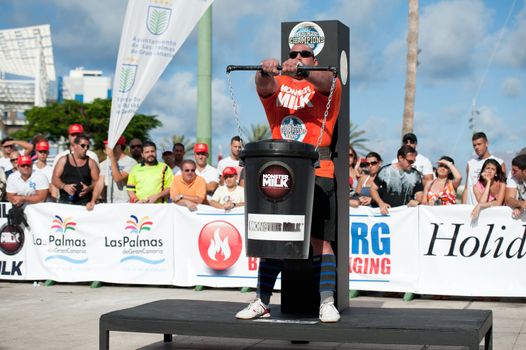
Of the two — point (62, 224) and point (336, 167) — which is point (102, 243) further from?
point (336, 167)

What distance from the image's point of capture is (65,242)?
41.0ft

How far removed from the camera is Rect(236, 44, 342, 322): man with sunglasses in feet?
21.2

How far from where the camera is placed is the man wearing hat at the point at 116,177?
41.2 feet

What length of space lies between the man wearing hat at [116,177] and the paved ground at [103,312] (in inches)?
54.6

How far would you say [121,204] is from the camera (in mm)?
12234

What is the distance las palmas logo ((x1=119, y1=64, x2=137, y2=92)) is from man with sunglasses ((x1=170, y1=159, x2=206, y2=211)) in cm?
140

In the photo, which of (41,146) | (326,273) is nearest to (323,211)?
(326,273)

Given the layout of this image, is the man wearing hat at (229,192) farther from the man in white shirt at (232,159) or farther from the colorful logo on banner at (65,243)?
the colorful logo on banner at (65,243)

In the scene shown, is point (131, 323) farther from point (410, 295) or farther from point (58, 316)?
point (410, 295)

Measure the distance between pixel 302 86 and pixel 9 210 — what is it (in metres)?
7.49

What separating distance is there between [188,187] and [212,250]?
3.41 feet

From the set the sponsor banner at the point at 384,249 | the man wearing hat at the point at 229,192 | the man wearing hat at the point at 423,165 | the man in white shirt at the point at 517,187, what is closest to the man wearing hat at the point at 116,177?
the man wearing hat at the point at 229,192

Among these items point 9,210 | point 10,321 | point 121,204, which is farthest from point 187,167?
point 10,321

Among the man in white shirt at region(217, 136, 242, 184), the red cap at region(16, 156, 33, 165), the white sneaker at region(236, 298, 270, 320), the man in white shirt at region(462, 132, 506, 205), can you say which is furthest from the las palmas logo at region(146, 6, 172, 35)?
the white sneaker at region(236, 298, 270, 320)
